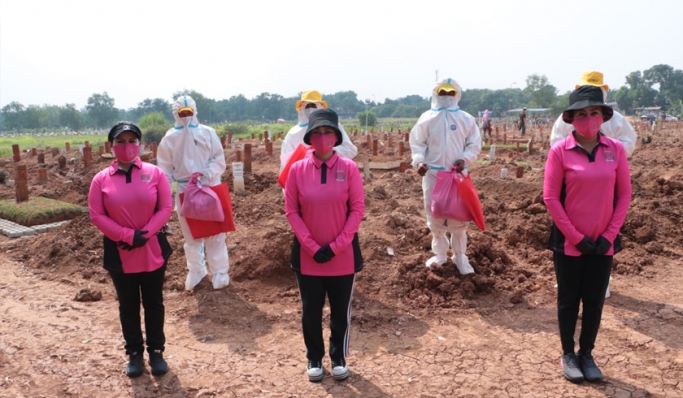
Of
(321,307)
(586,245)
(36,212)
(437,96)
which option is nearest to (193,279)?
(321,307)

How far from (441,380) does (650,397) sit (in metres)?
1.25

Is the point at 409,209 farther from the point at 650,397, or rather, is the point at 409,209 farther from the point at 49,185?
the point at 49,185

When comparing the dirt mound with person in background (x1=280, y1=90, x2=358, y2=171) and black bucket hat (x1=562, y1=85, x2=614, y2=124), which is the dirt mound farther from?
black bucket hat (x1=562, y1=85, x2=614, y2=124)

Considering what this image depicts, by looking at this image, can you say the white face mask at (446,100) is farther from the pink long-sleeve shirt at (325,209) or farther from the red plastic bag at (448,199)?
the pink long-sleeve shirt at (325,209)

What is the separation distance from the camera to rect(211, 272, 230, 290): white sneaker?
5363 mm

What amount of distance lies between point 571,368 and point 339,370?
1.51 meters

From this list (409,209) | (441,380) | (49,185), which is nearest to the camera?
(441,380)

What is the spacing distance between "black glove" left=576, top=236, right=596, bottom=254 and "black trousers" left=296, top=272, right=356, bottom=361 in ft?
4.66

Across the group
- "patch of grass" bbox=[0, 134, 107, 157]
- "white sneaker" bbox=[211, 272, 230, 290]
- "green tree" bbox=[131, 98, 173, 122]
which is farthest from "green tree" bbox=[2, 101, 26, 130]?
"white sneaker" bbox=[211, 272, 230, 290]

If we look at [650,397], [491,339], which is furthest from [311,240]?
[650,397]

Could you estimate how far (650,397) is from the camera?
3271 mm

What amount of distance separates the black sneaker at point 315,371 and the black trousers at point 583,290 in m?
1.61

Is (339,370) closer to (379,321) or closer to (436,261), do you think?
(379,321)

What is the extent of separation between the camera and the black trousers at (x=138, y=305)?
3.60m
